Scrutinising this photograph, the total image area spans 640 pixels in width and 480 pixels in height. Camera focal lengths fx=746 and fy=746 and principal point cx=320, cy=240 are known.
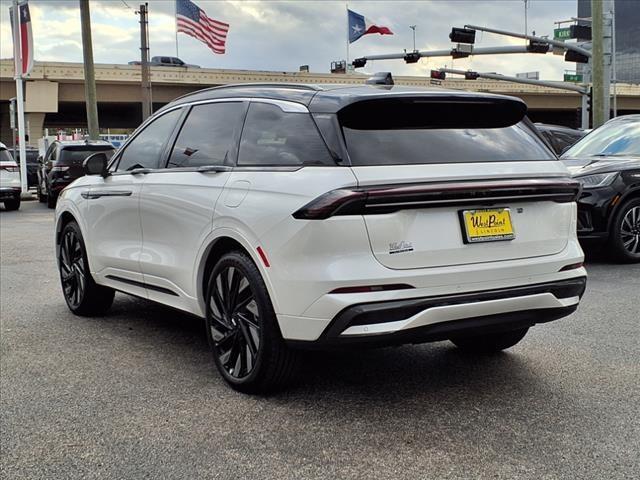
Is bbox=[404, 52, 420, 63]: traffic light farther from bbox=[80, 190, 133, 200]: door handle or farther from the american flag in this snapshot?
bbox=[80, 190, 133, 200]: door handle

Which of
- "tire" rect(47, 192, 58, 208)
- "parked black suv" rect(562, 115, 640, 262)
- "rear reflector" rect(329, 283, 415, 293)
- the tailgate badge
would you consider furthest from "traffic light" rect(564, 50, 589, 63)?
"rear reflector" rect(329, 283, 415, 293)

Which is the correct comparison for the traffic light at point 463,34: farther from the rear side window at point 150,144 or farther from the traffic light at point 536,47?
the rear side window at point 150,144

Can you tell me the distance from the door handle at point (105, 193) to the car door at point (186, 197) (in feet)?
1.01

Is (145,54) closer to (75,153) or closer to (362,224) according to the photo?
(75,153)

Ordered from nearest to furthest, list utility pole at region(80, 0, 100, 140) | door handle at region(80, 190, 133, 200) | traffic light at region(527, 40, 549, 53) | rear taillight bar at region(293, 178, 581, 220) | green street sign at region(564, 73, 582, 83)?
rear taillight bar at region(293, 178, 581, 220) → door handle at region(80, 190, 133, 200) → utility pole at region(80, 0, 100, 140) → traffic light at region(527, 40, 549, 53) → green street sign at region(564, 73, 582, 83)

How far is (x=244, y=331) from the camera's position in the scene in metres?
4.09

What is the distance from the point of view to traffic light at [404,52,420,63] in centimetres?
3375

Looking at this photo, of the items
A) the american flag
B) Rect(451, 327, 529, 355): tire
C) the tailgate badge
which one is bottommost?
Rect(451, 327, 529, 355): tire

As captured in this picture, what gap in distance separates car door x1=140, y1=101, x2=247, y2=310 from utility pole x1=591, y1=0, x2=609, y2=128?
56.3 feet

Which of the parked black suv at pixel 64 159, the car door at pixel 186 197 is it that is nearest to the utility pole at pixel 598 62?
the parked black suv at pixel 64 159

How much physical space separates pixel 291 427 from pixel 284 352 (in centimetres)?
40

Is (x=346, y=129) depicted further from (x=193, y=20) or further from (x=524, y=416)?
(x=193, y=20)

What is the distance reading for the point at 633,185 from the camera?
855cm

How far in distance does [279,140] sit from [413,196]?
35.5 inches
